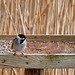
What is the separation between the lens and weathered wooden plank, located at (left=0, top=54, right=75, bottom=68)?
1.94m

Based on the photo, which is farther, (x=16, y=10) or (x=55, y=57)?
(x=16, y=10)

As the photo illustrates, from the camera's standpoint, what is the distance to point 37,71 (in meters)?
2.11

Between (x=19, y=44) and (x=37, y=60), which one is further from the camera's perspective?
(x=19, y=44)

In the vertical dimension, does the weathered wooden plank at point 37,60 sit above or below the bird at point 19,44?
below

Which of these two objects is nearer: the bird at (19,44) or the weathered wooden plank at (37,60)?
A: the weathered wooden plank at (37,60)

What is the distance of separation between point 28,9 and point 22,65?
2193mm

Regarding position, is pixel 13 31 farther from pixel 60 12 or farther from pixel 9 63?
pixel 9 63

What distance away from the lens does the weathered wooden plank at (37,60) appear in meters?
1.94

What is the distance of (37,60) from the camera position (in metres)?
1.94

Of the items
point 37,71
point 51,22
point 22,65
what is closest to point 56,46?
point 37,71

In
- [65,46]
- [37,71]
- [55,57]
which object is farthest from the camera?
[65,46]

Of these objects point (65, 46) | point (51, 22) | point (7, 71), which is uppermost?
point (51, 22)

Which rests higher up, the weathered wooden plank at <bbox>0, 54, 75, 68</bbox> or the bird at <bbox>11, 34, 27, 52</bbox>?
the bird at <bbox>11, 34, 27, 52</bbox>

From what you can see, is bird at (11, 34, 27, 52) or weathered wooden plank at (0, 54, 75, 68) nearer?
weathered wooden plank at (0, 54, 75, 68)
